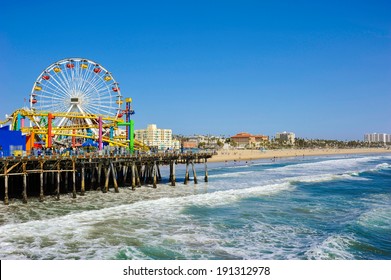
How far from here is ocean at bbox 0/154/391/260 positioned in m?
14.0

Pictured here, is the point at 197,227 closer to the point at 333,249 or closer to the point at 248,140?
the point at 333,249

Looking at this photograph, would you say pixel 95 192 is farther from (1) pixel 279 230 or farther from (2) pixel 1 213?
(1) pixel 279 230

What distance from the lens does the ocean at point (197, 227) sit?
14.0m

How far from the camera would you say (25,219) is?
18.9 metres

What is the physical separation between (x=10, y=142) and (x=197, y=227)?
16.9m

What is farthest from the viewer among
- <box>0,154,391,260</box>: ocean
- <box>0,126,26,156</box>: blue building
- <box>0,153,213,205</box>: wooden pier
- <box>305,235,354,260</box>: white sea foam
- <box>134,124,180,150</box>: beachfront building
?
<box>134,124,180,150</box>: beachfront building

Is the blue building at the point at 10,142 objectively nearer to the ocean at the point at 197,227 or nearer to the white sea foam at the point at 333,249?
the ocean at the point at 197,227

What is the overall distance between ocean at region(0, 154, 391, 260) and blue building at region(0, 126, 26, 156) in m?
5.42

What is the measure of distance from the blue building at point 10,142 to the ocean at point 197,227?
213 inches

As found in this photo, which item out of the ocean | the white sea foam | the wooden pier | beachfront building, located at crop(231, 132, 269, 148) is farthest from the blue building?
beachfront building, located at crop(231, 132, 269, 148)

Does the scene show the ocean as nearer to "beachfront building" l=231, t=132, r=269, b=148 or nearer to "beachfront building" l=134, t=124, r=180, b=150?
"beachfront building" l=134, t=124, r=180, b=150

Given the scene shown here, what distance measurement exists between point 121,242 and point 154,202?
921 centimetres

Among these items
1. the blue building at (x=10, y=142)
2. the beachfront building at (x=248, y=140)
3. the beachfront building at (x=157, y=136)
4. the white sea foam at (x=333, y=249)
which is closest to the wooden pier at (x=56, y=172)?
the blue building at (x=10, y=142)

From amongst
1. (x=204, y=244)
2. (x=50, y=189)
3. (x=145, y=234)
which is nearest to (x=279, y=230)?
(x=204, y=244)
